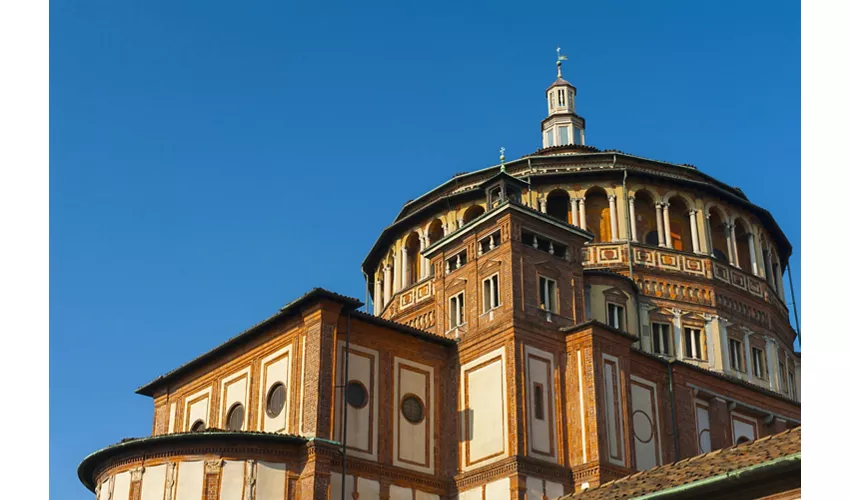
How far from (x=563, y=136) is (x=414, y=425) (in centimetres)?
2243

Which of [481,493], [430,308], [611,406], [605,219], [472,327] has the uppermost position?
[605,219]

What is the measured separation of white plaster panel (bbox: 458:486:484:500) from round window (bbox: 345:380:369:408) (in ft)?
12.2

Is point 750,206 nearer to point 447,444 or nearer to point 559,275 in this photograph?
point 559,275

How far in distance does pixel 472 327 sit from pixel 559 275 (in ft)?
10.3

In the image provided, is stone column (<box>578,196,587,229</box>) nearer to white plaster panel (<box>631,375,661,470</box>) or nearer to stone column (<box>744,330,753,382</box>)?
stone column (<box>744,330,753,382</box>)

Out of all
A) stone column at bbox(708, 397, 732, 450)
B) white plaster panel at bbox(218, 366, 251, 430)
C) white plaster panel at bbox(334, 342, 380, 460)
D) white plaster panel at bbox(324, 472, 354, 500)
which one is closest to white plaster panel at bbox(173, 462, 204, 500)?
white plaster panel at bbox(324, 472, 354, 500)

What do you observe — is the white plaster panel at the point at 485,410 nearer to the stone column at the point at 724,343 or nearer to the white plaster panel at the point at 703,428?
the white plaster panel at the point at 703,428

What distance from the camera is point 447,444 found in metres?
30.5

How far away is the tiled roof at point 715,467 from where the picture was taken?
13.7 metres

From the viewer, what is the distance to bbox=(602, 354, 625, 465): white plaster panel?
1176 inches

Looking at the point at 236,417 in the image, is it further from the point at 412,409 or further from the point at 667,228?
the point at 667,228

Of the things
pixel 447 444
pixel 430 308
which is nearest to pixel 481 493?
pixel 447 444

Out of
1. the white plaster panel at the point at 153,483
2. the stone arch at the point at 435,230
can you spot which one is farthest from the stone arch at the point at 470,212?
the white plaster panel at the point at 153,483

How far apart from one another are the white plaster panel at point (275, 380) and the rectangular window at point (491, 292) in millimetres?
5976
